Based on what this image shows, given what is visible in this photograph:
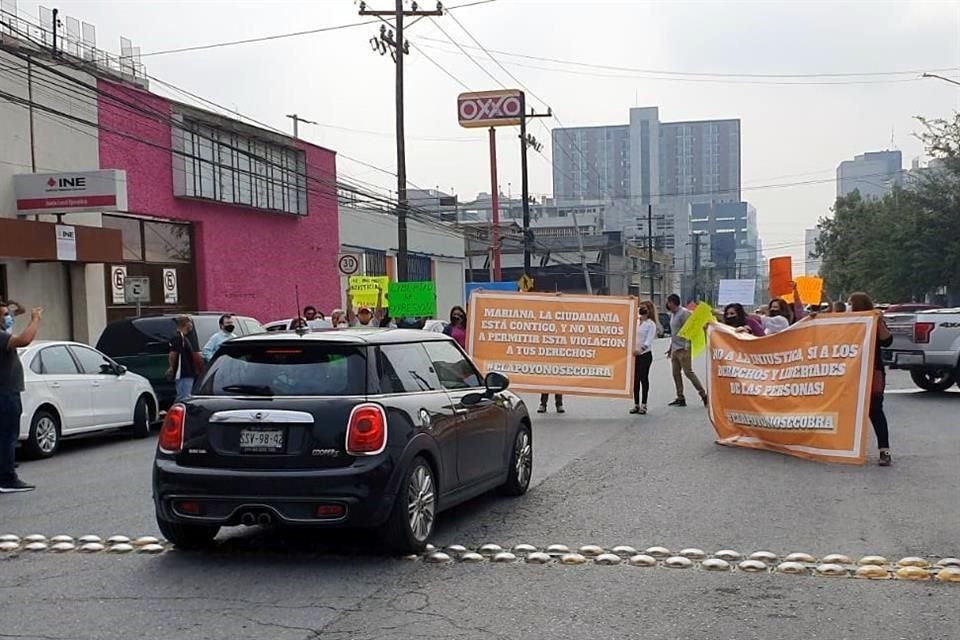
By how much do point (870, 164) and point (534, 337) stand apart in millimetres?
136137

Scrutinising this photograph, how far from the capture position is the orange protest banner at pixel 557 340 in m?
17.8

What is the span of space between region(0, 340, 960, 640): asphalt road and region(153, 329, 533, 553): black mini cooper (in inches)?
14.2

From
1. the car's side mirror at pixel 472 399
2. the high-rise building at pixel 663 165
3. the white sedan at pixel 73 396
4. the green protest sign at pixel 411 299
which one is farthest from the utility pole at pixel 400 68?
the high-rise building at pixel 663 165

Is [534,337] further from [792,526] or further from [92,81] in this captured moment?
[92,81]

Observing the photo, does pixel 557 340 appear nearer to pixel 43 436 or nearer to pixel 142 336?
pixel 142 336

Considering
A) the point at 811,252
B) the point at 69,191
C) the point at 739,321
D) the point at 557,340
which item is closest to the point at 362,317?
the point at 557,340

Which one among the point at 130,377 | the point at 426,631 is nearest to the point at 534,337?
the point at 130,377

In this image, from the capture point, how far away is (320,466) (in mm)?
7340

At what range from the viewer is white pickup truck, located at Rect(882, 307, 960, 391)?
19016 mm

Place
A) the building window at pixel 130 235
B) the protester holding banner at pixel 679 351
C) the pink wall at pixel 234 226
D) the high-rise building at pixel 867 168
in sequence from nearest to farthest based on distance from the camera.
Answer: the protester holding banner at pixel 679 351 → the pink wall at pixel 234 226 → the building window at pixel 130 235 → the high-rise building at pixel 867 168

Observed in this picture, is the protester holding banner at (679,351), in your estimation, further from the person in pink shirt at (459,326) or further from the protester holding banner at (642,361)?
the person in pink shirt at (459,326)

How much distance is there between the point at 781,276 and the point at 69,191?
15124 mm

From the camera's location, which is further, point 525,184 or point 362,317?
point 525,184

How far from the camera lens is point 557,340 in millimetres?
18125
